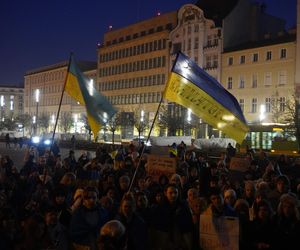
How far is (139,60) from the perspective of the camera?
82125 millimetres

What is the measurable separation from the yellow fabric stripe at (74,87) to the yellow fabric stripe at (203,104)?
2.70 meters

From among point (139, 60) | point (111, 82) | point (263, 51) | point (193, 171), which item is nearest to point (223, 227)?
point (193, 171)

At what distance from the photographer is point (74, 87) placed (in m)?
11.5

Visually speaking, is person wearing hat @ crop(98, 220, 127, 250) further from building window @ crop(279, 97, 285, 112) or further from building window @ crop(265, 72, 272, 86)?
building window @ crop(265, 72, 272, 86)

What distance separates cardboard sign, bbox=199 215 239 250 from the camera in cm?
556

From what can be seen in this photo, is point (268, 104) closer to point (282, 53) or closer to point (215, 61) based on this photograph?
point (282, 53)

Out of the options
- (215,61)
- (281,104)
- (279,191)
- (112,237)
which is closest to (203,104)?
(279,191)

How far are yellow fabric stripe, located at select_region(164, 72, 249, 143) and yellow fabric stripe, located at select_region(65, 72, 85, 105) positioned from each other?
270 cm

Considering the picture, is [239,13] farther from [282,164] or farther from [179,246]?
[179,246]

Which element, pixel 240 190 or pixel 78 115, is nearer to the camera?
pixel 240 190

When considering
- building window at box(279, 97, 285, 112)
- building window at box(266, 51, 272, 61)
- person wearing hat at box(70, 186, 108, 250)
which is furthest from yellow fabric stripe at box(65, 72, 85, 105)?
building window at box(266, 51, 272, 61)

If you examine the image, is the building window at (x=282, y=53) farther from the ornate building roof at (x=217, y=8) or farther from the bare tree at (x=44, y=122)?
the bare tree at (x=44, y=122)

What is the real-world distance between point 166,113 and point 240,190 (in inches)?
2261

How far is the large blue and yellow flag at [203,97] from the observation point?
29.6 feet
